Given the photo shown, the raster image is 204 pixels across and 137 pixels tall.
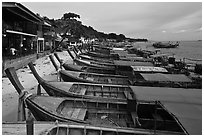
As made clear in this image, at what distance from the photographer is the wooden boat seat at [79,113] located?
9509mm

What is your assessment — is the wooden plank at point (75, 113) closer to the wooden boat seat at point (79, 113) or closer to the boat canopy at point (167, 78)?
the wooden boat seat at point (79, 113)

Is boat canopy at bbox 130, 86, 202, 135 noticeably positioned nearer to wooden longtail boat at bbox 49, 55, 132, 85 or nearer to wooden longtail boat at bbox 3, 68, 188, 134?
wooden longtail boat at bbox 3, 68, 188, 134

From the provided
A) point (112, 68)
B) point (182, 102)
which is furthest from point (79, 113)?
point (112, 68)

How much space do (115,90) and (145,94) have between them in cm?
371

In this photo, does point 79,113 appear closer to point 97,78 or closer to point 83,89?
point 83,89

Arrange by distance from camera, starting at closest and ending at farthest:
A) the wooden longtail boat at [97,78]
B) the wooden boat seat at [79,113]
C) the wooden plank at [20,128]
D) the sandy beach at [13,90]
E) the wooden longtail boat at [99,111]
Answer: the wooden plank at [20,128] → the wooden longtail boat at [99,111] → the wooden boat seat at [79,113] → the sandy beach at [13,90] → the wooden longtail boat at [97,78]

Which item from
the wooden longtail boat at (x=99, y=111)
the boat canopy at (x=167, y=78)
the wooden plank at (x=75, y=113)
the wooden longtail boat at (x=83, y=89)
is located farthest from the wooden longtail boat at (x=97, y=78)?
the wooden plank at (x=75, y=113)

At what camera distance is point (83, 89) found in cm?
1337

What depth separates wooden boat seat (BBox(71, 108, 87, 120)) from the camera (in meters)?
9.51

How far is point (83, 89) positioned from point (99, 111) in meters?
3.25

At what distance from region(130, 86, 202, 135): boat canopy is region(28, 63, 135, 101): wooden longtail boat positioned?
5.31 feet

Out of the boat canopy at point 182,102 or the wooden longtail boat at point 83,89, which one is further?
the wooden longtail boat at point 83,89

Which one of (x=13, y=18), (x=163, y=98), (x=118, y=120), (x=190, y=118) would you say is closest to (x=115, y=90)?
(x=118, y=120)

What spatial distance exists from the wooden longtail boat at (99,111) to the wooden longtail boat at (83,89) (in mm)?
852
